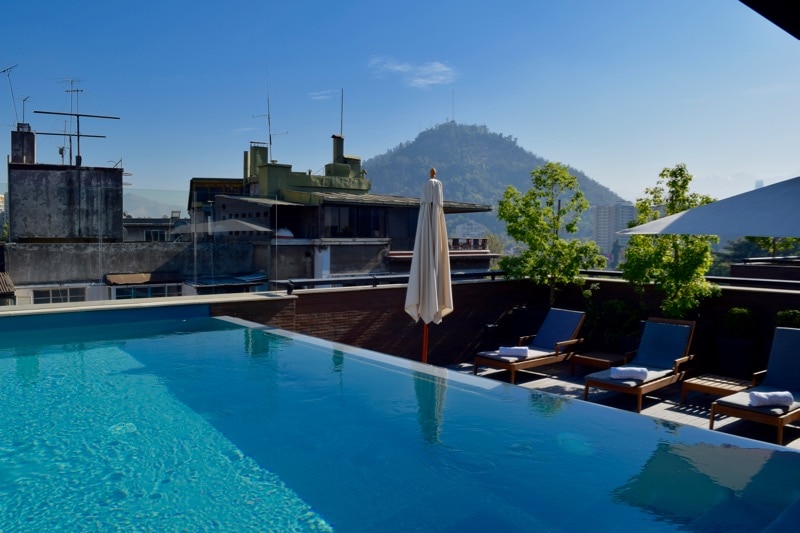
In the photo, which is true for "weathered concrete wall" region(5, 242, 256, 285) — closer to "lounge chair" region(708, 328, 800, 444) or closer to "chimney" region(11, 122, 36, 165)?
"chimney" region(11, 122, 36, 165)

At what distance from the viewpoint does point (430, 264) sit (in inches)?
319

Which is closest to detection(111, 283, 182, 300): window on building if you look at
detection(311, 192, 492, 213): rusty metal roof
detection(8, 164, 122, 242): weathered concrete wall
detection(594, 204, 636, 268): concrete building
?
detection(8, 164, 122, 242): weathered concrete wall

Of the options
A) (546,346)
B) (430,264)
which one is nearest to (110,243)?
(430,264)

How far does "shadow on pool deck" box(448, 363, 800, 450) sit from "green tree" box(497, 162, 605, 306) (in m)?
1.82

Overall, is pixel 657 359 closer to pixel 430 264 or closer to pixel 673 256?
pixel 673 256

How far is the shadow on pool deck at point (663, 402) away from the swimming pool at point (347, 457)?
2387mm

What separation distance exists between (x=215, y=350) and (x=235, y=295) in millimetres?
2343

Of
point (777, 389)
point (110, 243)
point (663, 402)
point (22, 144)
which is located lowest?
point (663, 402)

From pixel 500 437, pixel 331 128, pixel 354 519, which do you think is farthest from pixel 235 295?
pixel 331 128

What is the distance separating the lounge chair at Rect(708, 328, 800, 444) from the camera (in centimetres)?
621

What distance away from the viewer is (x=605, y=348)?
35.1 feet

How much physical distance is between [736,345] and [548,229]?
3.85m

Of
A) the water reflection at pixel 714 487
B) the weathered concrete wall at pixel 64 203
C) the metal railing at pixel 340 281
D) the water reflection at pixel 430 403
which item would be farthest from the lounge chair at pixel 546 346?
the weathered concrete wall at pixel 64 203

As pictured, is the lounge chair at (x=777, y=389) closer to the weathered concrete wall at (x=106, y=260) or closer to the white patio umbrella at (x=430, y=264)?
the white patio umbrella at (x=430, y=264)
